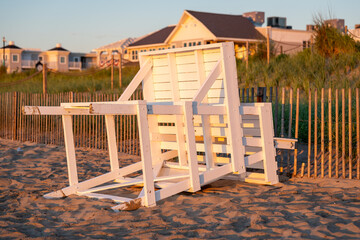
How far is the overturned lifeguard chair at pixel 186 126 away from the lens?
495 cm

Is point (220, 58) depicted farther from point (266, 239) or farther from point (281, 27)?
point (281, 27)

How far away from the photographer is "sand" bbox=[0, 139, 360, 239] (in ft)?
13.0

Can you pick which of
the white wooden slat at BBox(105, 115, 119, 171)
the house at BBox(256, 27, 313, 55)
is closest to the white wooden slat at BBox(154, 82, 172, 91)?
the white wooden slat at BBox(105, 115, 119, 171)

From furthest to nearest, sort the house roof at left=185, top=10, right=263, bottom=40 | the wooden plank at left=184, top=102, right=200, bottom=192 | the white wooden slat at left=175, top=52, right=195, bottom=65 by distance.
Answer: the house roof at left=185, top=10, right=263, bottom=40 → the white wooden slat at left=175, top=52, right=195, bottom=65 → the wooden plank at left=184, top=102, right=200, bottom=192

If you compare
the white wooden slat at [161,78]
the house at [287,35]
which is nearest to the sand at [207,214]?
the white wooden slat at [161,78]

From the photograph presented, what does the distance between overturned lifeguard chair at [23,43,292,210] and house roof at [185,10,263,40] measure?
25.8 m

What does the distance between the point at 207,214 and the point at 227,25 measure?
99.9ft

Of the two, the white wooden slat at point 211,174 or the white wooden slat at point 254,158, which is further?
the white wooden slat at point 254,158

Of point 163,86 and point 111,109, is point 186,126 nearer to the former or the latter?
point 111,109

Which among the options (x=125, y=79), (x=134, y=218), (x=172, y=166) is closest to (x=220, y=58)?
(x=172, y=166)

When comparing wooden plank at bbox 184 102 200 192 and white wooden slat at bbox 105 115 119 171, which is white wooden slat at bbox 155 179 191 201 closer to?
wooden plank at bbox 184 102 200 192

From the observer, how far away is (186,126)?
16.5 ft

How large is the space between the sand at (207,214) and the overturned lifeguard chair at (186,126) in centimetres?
23

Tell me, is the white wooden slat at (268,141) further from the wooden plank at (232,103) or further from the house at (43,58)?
the house at (43,58)
